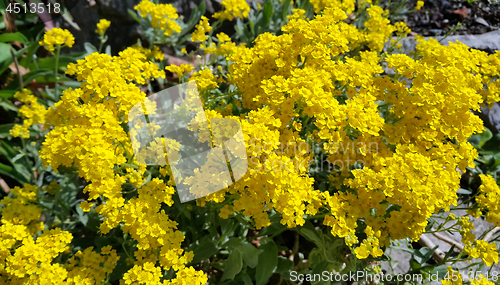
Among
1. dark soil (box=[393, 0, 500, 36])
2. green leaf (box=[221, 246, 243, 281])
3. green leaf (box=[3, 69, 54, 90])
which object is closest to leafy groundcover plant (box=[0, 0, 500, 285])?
green leaf (box=[221, 246, 243, 281])

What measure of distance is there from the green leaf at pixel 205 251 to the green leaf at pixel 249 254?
0.15m

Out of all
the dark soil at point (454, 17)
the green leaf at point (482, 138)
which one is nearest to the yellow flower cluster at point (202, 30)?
the green leaf at point (482, 138)

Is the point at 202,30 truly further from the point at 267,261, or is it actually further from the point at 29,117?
the point at 267,261

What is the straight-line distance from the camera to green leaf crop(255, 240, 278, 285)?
2.10 m

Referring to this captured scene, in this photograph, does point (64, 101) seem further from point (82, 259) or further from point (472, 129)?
point (472, 129)

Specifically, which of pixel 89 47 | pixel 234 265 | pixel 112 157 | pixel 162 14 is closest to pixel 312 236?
pixel 234 265

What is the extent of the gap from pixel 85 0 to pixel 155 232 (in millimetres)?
3049

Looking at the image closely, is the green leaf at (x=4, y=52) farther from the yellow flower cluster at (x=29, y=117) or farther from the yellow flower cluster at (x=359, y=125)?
the yellow flower cluster at (x=359, y=125)

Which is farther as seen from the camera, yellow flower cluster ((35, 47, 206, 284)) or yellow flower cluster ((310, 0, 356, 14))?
yellow flower cluster ((310, 0, 356, 14))

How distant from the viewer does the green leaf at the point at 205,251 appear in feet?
6.81

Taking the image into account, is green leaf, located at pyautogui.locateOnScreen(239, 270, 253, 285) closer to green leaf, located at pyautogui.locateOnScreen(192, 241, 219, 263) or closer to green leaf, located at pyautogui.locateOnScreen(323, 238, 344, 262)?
green leaf, located at pyautogui.locateOnScreen(192, 241, 219, 263)

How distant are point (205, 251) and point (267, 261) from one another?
39 centimetres

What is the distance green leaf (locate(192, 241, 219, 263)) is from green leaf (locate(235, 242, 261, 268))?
154mm

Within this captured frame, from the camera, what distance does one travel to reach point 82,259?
1.91 meters
